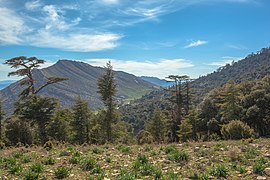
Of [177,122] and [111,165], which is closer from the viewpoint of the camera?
[111,165]

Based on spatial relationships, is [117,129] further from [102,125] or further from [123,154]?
[123,154]

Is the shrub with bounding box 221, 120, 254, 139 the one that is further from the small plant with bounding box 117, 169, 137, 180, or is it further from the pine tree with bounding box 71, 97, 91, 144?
the pine tree with bounding box 71, 97, 91, 144

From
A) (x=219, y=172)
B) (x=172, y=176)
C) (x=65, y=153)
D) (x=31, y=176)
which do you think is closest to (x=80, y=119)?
(x=65, y=153)

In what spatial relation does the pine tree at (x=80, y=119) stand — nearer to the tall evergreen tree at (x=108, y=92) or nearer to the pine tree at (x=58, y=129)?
the pine tree at (x=58, y=129)

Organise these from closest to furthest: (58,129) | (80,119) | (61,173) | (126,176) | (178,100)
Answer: (126,176) < (61,173) < (80,119) < (58,129) < (178,100)

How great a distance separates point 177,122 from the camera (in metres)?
47.2

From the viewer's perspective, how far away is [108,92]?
1344 inches

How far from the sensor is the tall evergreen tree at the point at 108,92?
3397 centimetres

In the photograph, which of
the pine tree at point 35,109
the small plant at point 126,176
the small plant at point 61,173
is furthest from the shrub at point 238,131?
the pine tree at point 35,109

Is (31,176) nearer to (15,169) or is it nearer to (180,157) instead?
(15,169)

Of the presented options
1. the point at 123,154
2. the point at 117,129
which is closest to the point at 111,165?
the point at 123,154

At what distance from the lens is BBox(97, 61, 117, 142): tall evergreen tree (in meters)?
34.0

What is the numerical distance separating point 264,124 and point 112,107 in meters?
23.8

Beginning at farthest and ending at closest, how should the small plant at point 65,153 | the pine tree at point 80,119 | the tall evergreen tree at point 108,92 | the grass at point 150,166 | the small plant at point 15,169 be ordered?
the pine tree at point 80,119 → the tall evergreen tree at point 108,92 → the small plant at point 65,153 → the small plant at point 15,169 → the grass at point 150,166
